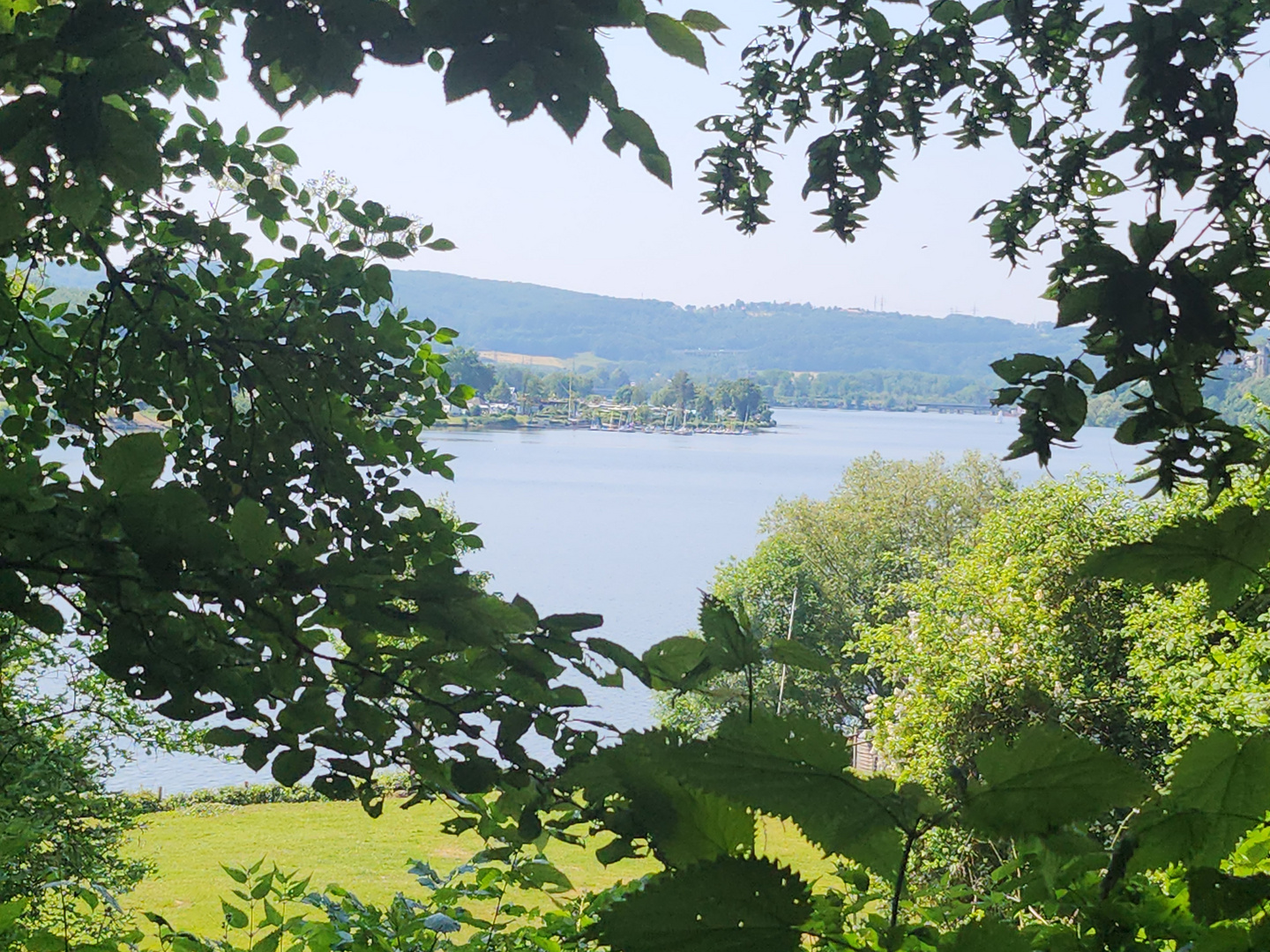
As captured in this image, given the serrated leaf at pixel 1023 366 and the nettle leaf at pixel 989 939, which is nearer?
the nettle leaf at pixel 989 939

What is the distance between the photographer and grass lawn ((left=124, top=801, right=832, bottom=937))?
2217 centimetres

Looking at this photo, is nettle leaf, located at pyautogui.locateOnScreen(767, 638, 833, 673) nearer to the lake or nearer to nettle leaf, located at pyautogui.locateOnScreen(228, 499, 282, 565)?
nettle leaf, located at pyautogui.locateOnScreen(228, 499, 282, 565)

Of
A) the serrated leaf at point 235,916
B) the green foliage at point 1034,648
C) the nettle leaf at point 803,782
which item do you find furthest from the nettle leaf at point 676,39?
the green foliage at point 1034,648

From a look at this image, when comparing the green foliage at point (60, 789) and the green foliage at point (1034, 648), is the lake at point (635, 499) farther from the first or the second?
the green foliage at point (60, 789)

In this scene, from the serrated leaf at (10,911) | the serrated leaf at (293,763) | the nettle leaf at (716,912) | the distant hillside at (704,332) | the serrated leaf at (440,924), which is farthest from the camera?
the distant hillside at (704,332)

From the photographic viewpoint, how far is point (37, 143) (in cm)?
84

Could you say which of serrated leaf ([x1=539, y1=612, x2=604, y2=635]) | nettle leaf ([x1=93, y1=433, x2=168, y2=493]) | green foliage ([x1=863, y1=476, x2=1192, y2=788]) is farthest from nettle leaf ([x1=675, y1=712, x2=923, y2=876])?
green foliage ([x1=863, y1=476, x2=1192, y2=788])

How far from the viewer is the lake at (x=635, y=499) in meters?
44.7

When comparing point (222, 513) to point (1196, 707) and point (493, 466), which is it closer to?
point (1196, 707)

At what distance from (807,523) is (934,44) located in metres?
30.6

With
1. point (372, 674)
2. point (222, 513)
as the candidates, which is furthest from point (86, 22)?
point (222, 513)

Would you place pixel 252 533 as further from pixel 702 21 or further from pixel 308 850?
pixel 308 850

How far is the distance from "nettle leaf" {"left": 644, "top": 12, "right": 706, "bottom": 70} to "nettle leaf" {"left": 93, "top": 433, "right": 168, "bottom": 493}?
52 centimetres

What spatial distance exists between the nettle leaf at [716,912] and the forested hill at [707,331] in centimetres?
9132
